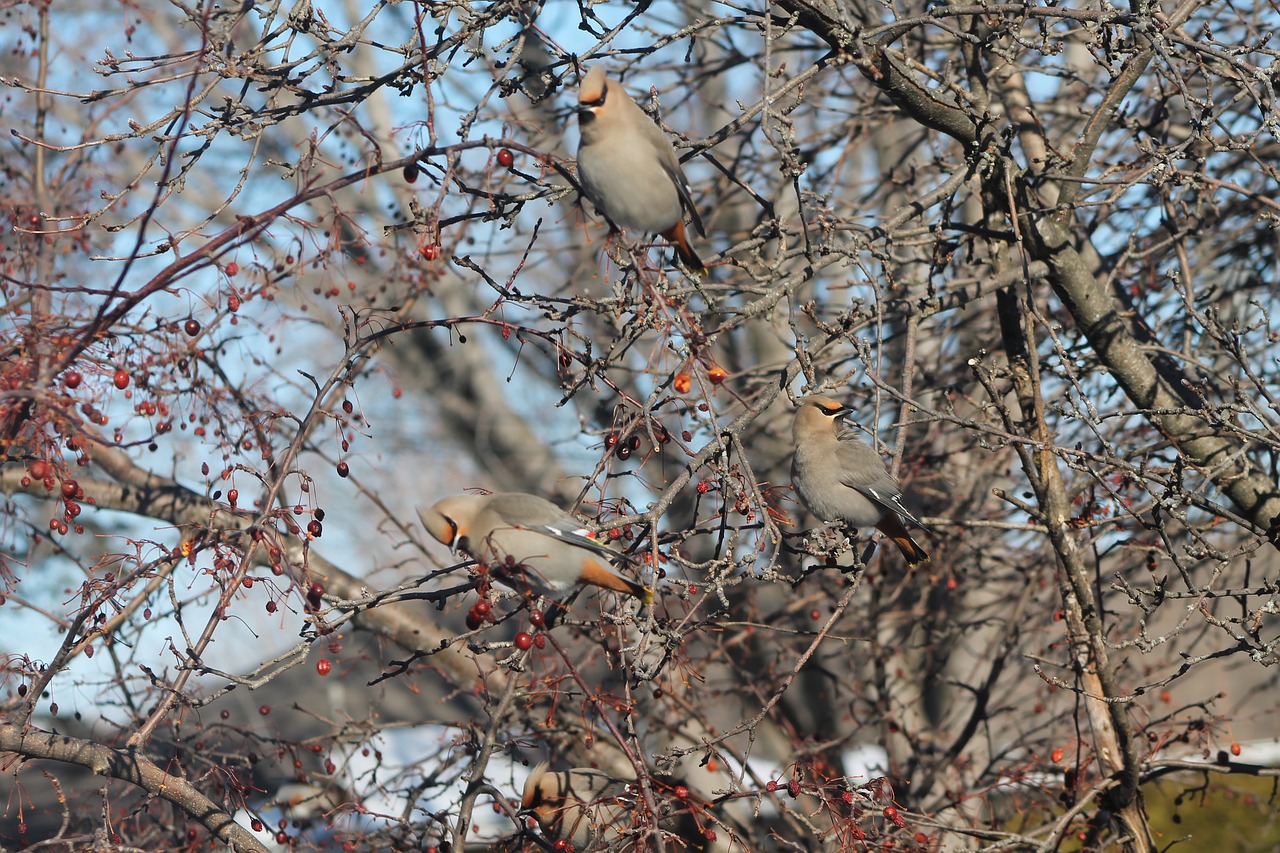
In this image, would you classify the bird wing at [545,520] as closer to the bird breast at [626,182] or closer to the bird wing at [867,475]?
the bird breast at [626,182]

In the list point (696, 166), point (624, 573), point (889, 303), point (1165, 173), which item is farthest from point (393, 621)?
point (696, 166)

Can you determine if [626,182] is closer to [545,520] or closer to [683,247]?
[683,247]

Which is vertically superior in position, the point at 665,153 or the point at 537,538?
the point at 665,153

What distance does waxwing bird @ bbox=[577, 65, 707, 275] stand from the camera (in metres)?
3.35

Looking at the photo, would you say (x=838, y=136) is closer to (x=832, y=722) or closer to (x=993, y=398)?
(x=993, y=398)

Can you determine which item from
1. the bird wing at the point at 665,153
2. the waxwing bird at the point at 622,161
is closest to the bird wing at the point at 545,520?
the waxwing bird at the point at 622,161

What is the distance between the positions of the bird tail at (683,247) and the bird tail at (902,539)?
1.18 metres

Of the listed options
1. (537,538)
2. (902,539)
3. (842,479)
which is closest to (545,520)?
(537,538)

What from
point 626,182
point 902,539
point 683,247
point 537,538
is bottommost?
point 537,538

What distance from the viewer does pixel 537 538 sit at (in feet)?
10.1

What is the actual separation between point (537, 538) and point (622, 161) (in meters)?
1.08

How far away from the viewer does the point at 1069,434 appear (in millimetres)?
5531

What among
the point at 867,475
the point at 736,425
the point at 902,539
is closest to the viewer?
the point at 736,425

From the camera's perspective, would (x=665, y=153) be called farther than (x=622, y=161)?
Yes
